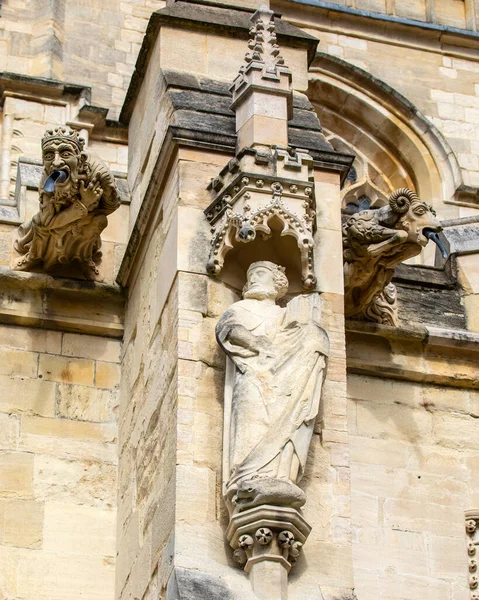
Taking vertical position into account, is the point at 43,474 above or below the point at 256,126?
below

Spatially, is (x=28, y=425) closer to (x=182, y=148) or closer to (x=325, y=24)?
(x=182, y=148)

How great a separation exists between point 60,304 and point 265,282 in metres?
1.99

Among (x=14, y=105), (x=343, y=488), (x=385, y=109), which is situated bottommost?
(x=343, y=488)

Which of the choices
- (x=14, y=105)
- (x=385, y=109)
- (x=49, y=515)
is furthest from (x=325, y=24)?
(x=49, y=515)

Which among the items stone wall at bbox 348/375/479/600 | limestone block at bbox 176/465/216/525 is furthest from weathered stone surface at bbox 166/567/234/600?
stone wall at bbox 348/375/479/600

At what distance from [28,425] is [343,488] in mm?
2362

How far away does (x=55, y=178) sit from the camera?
11.6 meters

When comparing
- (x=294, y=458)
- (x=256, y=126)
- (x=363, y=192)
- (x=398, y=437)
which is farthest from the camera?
(x=363, y=192)

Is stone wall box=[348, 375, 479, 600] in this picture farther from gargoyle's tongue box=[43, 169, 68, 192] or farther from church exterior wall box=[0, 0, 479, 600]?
gargoyle's tongue box=[43, 169, 68, 192]

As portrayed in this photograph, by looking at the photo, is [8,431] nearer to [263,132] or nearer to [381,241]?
[263,132]

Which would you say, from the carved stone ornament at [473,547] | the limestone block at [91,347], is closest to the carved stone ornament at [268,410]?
the limestone block at [91,347]

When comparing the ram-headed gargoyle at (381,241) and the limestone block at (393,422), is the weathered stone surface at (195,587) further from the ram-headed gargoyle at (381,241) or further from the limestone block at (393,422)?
the ram-headed gargoyle at (381,241)

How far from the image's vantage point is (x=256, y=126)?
11297mm

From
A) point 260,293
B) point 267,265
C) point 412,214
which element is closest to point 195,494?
point 260,293
